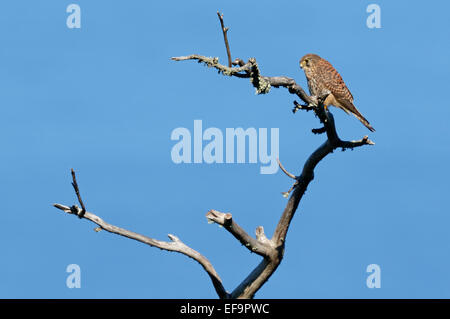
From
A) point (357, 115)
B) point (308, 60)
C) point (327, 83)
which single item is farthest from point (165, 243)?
point (308, 60)

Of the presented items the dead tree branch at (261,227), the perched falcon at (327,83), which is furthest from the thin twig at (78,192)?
the perched falcon at (327,83)

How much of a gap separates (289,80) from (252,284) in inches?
135

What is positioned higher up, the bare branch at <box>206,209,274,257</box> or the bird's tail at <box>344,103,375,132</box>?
the bird's tail at <box>344,103,375,132</box>

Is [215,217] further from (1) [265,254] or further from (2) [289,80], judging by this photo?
(2) [289,80]

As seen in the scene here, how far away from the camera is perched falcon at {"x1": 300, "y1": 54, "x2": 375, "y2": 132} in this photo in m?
12.6

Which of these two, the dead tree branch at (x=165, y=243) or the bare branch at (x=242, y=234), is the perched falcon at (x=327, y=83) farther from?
the dead tree branch at (x=165, y=243)

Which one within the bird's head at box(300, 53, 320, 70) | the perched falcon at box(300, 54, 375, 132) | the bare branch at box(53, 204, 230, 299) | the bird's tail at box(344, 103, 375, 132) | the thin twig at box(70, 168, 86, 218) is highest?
the bird's head at box(300, 53, 320, 70)

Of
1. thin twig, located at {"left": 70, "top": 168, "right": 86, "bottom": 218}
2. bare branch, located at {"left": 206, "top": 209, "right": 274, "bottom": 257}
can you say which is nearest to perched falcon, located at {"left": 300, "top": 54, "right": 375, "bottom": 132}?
bare branch, located at {"left": 206, "top": 209, "right": 274, "bottom": 257}

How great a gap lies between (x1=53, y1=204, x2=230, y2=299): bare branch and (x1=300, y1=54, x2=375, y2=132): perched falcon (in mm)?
3395

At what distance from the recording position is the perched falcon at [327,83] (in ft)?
41.4

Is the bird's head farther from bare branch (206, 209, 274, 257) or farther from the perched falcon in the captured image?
bare branch (206, 209, 274, 257)

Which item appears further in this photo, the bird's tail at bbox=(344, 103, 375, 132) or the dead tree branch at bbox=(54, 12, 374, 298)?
the bird's tail at bbox=(344, 103, 375, 132)

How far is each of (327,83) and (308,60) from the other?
744 mm
